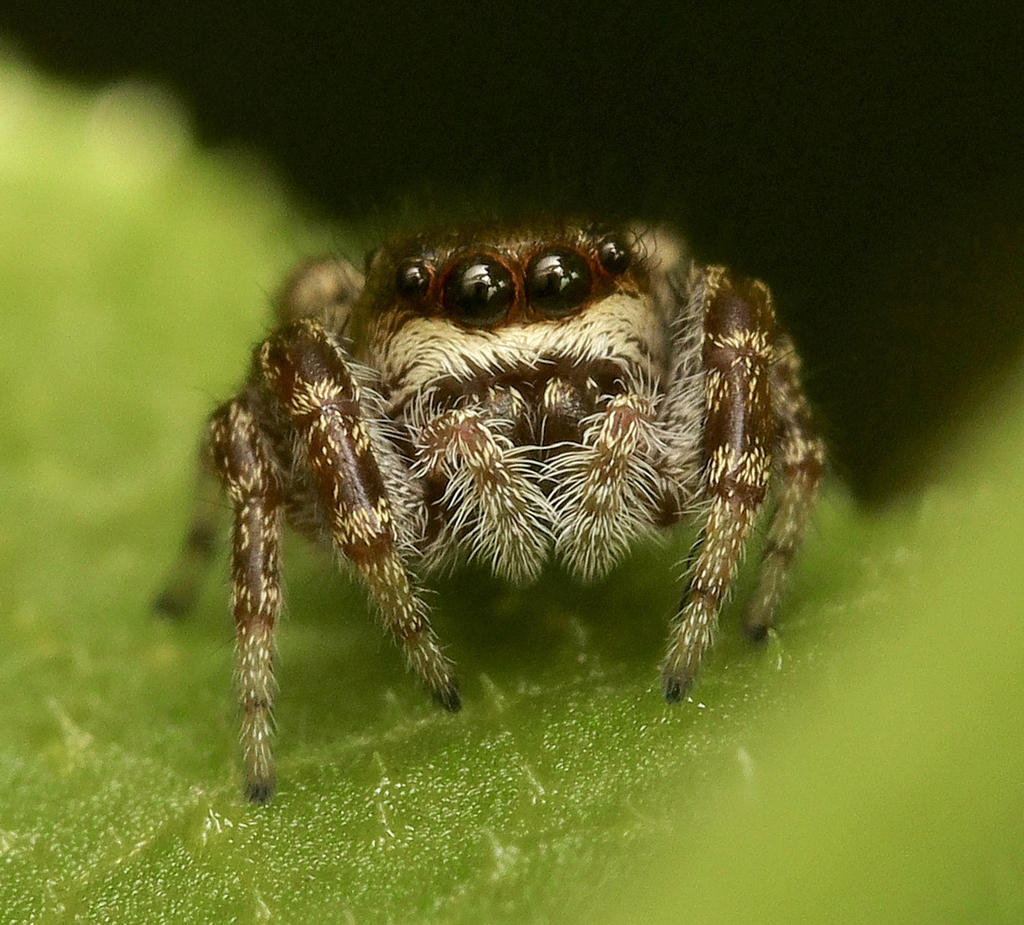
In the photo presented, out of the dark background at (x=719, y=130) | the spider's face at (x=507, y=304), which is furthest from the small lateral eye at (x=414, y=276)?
the dark background at (x=719, y=130)

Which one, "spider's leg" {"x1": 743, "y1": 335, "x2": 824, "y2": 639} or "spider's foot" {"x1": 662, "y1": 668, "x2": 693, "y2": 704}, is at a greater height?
"spider's leg" {"x1": 743, "y1": 335, "x2": 824, "y2": 639}

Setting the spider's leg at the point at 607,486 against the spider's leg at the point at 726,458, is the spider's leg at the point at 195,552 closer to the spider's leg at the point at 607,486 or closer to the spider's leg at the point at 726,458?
the spider's leg at the point at 607,486

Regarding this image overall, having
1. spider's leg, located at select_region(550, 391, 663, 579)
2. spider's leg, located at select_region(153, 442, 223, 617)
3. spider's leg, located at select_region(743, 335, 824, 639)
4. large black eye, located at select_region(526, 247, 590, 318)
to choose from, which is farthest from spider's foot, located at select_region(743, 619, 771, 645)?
spider's leg, located at select_region(153, 442, 223, 617)

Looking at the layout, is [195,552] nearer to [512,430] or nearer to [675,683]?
[512,430]

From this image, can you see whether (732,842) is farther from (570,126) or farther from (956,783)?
(570,126)

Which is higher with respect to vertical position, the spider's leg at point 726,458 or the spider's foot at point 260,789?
the spider's leg at point 726,458

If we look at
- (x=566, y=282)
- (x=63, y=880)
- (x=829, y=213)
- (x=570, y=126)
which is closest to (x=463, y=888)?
(x=63, y=880)

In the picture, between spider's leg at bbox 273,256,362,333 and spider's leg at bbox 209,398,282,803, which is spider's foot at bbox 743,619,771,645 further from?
spider's leg at bbox 273,256,362,333
